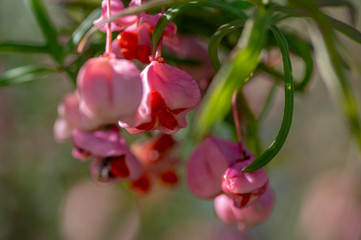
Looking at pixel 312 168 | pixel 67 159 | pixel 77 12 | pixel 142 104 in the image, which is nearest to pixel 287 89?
pixel 142 104

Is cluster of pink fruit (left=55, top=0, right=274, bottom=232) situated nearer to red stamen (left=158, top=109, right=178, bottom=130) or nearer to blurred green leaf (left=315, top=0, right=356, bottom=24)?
red stamen (left=158, top=109, right=178, bottom=130)

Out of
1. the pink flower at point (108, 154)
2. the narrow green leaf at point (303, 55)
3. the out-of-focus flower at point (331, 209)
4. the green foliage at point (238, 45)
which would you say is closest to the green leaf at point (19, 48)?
the green foliage at point (238, 45)

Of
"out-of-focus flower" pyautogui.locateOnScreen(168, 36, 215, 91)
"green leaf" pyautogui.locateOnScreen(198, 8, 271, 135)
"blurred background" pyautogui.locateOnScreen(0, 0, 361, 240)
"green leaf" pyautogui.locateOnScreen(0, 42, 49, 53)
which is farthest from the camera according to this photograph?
"blurred background" pyautogui.locateOnScreen(0, 0, 361, 240)

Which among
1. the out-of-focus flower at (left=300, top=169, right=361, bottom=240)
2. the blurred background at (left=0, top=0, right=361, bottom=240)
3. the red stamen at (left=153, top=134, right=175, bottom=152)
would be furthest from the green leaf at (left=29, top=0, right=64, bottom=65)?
the out-of-focus flower at (left=300, top=169, right=361, bottom=240)

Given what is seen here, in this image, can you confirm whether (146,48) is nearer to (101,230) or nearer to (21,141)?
(21,141)

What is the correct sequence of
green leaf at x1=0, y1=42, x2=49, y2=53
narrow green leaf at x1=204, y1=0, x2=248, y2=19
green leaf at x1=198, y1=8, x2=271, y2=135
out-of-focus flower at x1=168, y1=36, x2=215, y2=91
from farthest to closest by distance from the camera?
out-of-focus flower at x1=168, y1=36, x2=215, y2=91 < green leaf at x1=0, y1=42, x2=49, y2=53 < narrow green leaf at x1=204, y1=0, x2=248, y2=19 < green leaf at x1=198, y1=8, x2=271, y2=135

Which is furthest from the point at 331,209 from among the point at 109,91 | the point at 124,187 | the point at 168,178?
the point at 109,91

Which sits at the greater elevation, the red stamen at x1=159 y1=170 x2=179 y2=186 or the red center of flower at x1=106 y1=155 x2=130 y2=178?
the red center of flower at x1=106 y1=155 x2=130 y2=178
